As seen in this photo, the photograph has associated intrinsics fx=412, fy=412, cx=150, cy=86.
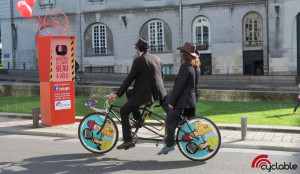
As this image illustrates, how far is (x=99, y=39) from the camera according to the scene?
37375 millimetres

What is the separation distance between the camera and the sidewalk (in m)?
7.71

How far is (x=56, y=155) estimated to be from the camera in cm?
745

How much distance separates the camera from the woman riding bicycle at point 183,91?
6.57m

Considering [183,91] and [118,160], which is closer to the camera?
[183,91]

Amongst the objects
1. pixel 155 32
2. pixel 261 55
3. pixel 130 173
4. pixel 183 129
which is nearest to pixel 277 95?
pixel 183 129

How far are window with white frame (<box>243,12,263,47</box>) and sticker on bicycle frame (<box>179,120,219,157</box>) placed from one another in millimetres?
27205

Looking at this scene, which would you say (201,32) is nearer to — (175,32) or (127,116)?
(175,32)

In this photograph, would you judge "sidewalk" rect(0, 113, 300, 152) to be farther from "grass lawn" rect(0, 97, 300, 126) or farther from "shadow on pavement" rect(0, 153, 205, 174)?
"grass lawn" rect(0, 97, 300, 126)

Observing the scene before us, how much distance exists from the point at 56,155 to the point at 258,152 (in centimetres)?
367

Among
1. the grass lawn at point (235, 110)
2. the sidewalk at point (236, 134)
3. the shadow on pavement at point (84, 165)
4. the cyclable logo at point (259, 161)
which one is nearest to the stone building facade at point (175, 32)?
the grass lawn at point (235, 110)

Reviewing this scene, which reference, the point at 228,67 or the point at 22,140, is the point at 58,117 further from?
the point at 228,67

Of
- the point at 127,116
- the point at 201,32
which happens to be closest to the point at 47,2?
the point at 201,32

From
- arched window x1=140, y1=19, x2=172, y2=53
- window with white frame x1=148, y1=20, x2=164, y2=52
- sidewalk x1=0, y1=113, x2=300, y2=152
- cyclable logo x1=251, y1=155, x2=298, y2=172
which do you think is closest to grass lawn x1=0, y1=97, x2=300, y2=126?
sidewalk x1=0, y1=113, x2=300, y2=152

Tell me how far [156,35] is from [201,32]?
3967 millimetres
